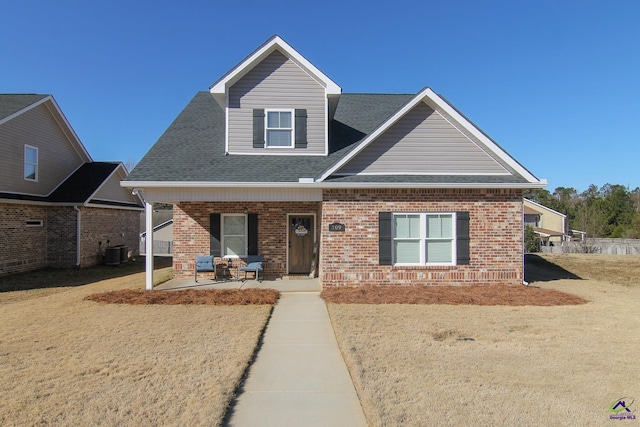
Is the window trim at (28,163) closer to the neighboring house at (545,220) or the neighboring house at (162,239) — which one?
the neighboring house at (162,239)

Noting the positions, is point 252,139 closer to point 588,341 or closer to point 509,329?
point 509,329

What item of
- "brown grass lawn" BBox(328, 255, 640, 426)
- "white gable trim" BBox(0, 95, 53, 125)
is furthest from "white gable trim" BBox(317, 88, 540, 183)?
"white gable trim" BBox(0, 95, 53, 125)

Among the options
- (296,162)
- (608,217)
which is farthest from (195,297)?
(608,217)

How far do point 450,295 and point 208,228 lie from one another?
784 centimetres

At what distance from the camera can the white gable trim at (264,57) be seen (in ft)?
39.5

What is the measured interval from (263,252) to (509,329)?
803 centimetres

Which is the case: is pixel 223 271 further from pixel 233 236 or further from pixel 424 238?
pixel 424 238

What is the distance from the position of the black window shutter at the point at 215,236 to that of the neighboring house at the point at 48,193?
7652 millimetres

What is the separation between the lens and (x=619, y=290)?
11.8 m

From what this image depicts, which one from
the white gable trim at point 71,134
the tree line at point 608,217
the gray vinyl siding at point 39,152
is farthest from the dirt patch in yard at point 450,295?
the tree line at point 608,217

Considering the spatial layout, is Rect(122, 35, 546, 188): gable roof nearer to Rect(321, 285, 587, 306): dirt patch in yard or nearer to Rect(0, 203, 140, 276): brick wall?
Rect(321, 285, 587, 306): dirt patch in yard

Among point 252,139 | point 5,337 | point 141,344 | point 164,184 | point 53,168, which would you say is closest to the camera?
point 141,344

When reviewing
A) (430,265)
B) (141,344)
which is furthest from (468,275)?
(141,344)
